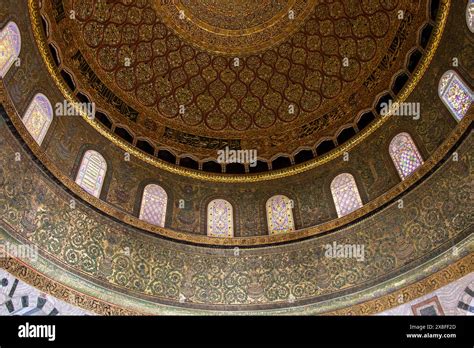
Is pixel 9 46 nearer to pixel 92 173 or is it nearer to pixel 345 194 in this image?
pixel 92 173

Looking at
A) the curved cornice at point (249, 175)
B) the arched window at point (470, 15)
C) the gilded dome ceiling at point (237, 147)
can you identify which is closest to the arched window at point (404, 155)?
the gilded dome ceiling at point (237, 147)

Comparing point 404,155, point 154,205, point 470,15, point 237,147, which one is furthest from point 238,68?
point 470,15

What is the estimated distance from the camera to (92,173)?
41.4ft

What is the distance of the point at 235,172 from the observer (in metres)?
15.2

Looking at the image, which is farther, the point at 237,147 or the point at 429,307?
the point at 237,147

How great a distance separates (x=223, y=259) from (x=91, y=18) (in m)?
8.17

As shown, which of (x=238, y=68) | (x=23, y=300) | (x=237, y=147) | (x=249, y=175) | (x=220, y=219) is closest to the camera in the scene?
(x=23, y=300)

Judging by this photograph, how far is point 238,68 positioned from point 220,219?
5.71m

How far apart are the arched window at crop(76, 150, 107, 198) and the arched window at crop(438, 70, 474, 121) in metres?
9.03

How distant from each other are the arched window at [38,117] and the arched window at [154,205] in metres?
3.21

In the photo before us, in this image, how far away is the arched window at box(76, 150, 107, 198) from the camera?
479 inches
